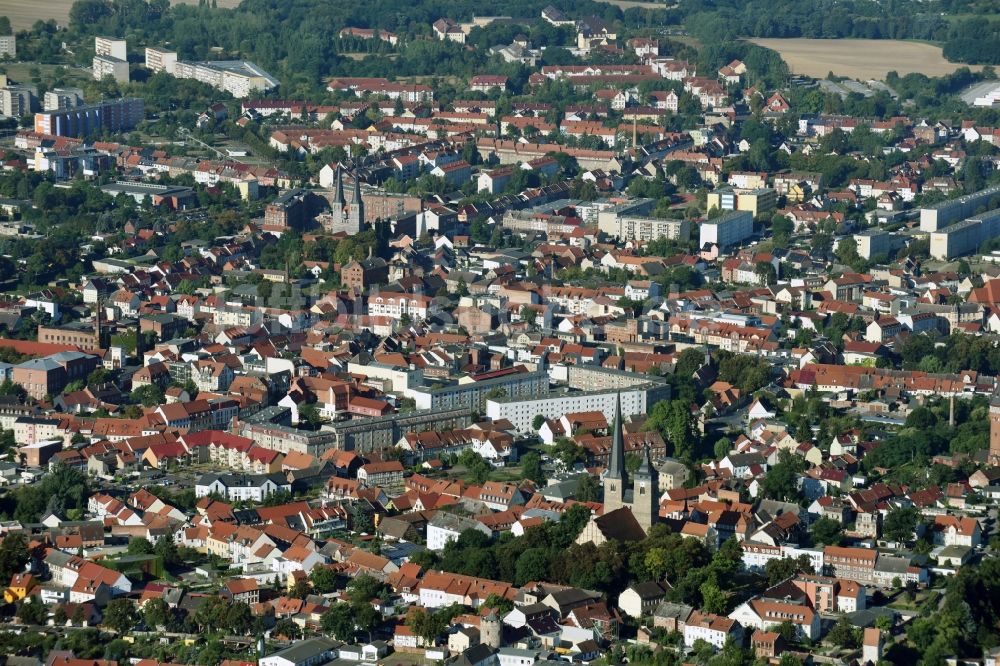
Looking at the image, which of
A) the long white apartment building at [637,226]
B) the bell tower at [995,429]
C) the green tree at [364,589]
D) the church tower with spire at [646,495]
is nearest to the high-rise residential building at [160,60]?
the long white apartment building at [637,226]

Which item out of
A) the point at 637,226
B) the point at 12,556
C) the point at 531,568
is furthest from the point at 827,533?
the point at 637,226

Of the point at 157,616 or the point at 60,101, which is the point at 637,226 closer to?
the point at 60,101

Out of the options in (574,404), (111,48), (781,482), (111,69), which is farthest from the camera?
(111,48)

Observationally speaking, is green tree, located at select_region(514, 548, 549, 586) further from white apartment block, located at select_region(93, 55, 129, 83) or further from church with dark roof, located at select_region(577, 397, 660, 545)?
white apartment block, located at select_region(93, 55, 129, 83)

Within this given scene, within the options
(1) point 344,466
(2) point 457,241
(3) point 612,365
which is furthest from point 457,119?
(1) point 344,466

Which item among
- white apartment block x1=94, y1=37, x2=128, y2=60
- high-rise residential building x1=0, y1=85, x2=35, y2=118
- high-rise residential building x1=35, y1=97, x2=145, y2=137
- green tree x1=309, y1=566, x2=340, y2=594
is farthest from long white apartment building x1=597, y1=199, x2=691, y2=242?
green tree x1=309, y1=566, x2=340, y2=594

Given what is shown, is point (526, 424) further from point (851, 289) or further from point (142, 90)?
point (142, 90)

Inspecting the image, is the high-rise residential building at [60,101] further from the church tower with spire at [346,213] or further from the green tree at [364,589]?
the green tree at [364,589]
